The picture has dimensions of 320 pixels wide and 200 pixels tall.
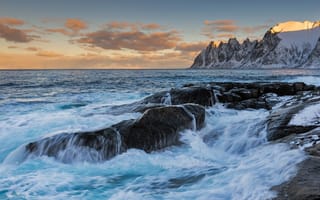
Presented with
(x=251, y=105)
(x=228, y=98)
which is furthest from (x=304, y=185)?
(x=228, y=98)

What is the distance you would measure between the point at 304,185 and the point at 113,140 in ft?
16.9

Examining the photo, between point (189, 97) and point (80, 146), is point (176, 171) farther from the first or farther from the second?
point (189, 97)

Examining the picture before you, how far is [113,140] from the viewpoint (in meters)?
8.20

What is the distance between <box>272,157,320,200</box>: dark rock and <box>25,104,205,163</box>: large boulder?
14.2 feet

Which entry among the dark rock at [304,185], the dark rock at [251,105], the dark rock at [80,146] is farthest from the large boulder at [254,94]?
the dark rock at [304,185]

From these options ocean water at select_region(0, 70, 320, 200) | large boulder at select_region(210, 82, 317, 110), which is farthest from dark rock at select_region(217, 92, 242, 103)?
ocean water at select_region(0, 70, 320, 200)

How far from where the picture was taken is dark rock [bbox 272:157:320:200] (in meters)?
3.87

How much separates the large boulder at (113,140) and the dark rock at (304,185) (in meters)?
4.31

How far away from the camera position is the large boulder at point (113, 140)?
794 centimetres

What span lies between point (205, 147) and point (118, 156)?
8.70 ft

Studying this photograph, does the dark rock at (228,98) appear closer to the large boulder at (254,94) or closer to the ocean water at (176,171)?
the large boulder at (254,94)

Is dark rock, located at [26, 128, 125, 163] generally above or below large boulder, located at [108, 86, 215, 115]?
below

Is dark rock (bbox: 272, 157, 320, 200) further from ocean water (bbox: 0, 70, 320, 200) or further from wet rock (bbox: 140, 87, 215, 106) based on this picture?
wet rock (bbox: 140, 87, 215, 106)

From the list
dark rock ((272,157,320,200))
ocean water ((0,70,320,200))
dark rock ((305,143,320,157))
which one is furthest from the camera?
dark rock ((305,143,320,157))
